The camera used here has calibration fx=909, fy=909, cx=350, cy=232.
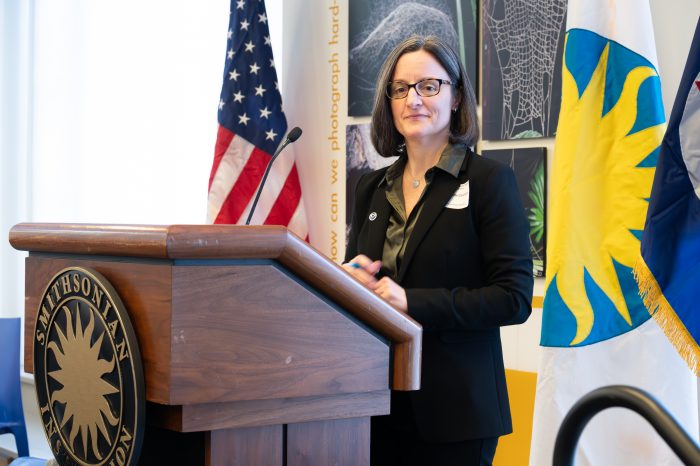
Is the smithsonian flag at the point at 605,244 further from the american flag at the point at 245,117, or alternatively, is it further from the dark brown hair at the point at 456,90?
the american flag at the point at 245,117

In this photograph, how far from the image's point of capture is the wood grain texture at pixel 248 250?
46.1 inches

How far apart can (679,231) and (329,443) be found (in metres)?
1.44

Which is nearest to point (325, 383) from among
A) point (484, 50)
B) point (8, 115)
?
point (484, 50)

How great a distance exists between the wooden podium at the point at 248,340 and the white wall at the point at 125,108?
9.92 ft

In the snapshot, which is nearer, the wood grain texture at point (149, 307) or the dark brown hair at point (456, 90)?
the wood grain texture at point (149, 307)

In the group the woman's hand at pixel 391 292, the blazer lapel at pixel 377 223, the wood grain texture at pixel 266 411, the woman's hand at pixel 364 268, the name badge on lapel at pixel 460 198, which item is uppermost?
the name badge on lapel at pixel 460 198

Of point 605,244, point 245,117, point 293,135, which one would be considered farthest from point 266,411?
point 245,117

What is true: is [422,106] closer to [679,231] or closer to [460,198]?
[460,198]

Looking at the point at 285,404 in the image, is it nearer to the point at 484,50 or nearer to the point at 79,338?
the point at 79,338

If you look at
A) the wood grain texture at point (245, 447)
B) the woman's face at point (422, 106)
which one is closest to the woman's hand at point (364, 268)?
the woman's face at point (422, 106)

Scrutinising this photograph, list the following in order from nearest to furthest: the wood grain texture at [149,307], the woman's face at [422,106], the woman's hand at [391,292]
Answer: the wood grain texture at [149,307] → the woman's hand at [391,292] → the woman's face at [422,106]

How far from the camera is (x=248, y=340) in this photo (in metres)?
1.22

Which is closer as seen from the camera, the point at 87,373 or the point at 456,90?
the point at 87,373

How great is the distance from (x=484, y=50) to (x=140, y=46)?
2.47 meters
